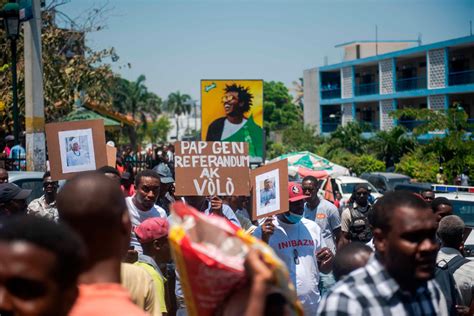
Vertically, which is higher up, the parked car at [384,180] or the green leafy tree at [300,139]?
the green leafy tree at [300,139]

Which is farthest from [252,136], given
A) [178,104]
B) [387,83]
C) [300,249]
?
[178,104]

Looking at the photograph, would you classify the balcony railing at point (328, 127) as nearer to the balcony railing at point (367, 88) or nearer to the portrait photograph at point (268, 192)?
the balcony railing at point (367, 88)

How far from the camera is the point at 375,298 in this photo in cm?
319

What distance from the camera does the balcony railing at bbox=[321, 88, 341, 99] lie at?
57.2 meters

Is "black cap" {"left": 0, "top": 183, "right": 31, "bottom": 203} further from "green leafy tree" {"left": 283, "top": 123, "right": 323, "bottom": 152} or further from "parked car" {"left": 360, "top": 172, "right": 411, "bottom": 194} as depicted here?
"green leafy tree" {"left": 283, "top": 123, "right": 323, "bottom": 152}

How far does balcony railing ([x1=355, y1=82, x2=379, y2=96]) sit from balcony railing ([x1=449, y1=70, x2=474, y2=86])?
920 centimetres

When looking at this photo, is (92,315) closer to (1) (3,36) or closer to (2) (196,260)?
(2) (196,260)

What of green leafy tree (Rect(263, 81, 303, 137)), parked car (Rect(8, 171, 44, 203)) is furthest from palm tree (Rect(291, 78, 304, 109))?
parked car (Rect(8, 171, 44, 203))

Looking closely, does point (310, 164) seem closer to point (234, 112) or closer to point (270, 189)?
point (234, 112)

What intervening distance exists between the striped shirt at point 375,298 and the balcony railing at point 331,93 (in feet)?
179

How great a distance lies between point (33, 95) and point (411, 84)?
1493 inches

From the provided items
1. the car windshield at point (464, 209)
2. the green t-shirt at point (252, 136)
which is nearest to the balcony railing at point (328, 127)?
the green t-shirt at point (252, 136)

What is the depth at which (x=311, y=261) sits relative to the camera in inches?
255

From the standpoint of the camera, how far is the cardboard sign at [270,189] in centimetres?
691
